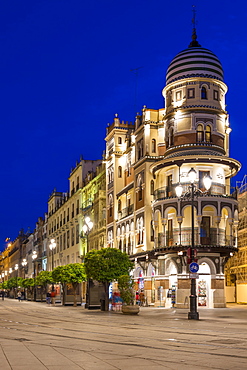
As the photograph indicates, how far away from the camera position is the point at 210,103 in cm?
4822

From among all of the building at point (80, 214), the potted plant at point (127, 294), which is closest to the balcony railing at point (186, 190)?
the potted plant at point (127, 294)

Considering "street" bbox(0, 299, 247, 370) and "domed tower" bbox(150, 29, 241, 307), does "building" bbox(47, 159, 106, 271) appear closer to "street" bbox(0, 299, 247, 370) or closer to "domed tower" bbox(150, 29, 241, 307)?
"domed tower" bbox(150, 29, 241, 307)

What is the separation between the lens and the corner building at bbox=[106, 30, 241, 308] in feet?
146

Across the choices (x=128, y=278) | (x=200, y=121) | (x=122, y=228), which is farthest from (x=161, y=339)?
(x=122, y=228)

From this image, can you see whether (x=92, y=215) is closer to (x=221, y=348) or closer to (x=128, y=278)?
(x=128, y=278)

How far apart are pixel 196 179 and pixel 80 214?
37796 mm

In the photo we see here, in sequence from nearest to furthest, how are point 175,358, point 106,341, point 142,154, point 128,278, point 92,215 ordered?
point 175,358 < point 106,341 < point 128,278 < point 142,154 < point 92,215

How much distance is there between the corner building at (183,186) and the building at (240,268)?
1052 cm

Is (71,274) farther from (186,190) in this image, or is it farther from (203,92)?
(203,92)

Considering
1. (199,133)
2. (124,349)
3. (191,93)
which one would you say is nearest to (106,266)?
(199,133)

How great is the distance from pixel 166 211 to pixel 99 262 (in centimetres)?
794

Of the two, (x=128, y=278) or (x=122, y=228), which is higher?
(x=122, y=228)

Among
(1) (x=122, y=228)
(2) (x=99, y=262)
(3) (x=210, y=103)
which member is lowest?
(2) (x=99, y=262)

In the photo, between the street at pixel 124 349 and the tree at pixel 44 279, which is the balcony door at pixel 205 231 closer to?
the street at pixel 124 349
